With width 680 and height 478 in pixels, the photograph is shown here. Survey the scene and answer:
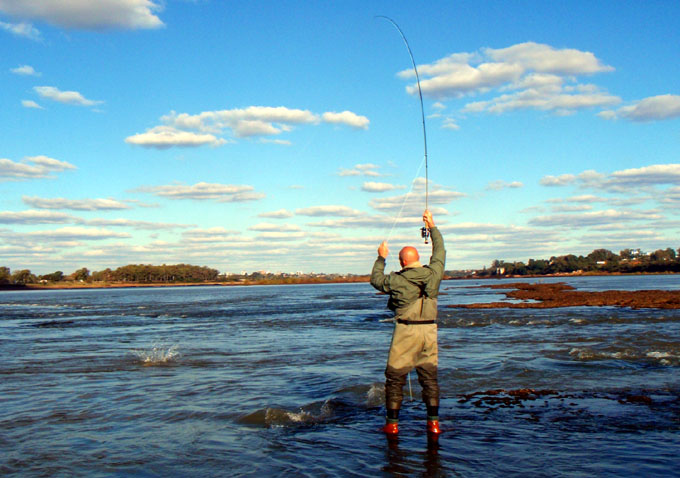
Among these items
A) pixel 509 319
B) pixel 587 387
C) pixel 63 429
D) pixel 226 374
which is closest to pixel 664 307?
pixel 509 319

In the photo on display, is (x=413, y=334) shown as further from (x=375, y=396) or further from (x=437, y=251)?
(x=375, y=396)

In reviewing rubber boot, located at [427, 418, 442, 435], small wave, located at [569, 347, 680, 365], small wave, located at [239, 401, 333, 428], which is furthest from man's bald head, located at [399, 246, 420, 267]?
small wave, located at [569, 347, 680, 365]

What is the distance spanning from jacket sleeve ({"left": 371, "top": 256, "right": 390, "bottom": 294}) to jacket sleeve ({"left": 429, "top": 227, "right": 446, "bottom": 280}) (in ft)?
1.92

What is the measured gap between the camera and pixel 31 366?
13.9m

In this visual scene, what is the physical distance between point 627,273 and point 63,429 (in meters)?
185

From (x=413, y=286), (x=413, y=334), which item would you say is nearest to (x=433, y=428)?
(x=413, y=334)

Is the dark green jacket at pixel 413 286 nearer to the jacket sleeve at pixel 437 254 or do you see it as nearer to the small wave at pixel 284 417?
the jacket sleeve at pixel 437 254

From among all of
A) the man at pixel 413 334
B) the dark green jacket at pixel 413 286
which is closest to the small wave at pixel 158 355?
the man at pixel 413 334

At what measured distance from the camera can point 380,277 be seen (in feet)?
22.4

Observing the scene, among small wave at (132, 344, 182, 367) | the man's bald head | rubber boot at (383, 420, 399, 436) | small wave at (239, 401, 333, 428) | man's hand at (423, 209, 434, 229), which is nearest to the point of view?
rubber boot at (383, 420, 399, 436)

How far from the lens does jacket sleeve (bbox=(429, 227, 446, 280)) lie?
683 centimetres

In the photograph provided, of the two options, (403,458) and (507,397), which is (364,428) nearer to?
(403,458)

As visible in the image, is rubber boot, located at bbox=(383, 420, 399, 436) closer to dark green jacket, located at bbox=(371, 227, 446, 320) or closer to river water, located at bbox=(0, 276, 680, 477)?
river water, located at bbox=(0, 276, 680, 477)

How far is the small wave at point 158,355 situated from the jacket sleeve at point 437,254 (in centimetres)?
921
